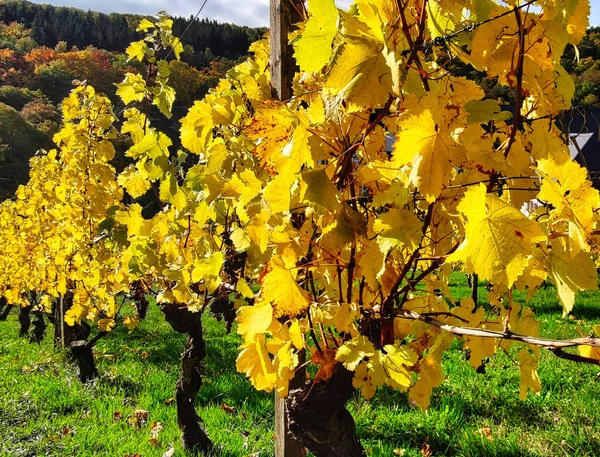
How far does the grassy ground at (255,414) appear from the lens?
11.9 ft

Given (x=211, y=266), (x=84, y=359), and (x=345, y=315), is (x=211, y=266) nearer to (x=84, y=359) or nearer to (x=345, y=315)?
(x=345, y=315)

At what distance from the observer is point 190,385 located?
373cm

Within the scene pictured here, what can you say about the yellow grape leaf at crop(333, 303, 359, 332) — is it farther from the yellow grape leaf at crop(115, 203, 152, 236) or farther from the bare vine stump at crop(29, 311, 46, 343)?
the bare vine stump at crop(29, 311, 46, 343)

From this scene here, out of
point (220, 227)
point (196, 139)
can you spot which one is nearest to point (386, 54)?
point (196, 139)

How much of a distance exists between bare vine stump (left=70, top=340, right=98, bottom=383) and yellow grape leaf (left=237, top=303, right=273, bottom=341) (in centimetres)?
507

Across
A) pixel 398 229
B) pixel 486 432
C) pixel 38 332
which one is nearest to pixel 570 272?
pixel 398 229

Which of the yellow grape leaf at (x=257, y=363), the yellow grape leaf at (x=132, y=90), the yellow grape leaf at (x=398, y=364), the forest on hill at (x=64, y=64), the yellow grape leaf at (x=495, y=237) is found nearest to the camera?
the yellow grape leaf at (x=495, y=237)

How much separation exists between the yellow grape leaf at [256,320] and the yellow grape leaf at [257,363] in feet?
0.13

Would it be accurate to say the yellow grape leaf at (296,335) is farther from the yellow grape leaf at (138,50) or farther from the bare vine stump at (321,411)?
the yellow grape leaf at (138,50)

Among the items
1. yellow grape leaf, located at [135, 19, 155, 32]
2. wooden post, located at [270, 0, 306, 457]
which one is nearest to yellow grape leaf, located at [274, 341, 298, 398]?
wooden post, located at [270, 0, 306, 457]

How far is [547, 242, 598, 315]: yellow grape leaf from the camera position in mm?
858

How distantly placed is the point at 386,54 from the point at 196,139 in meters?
1.21

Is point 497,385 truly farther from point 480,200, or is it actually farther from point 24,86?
point 24,86

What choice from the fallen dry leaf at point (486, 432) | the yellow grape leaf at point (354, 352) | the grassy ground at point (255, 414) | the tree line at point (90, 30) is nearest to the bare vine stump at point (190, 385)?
the grassy ground at point (255, 414)
